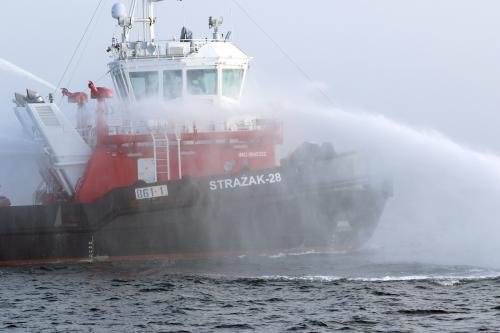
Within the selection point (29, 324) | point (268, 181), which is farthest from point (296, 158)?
point (29, 324)

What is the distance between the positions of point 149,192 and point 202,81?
3698mm

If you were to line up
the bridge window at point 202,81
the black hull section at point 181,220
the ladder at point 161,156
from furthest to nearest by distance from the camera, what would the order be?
the bridge window at point 202,81
the ladder at point 161,156
the black hull section at point 181,220

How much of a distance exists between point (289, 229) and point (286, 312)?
23.8 ft

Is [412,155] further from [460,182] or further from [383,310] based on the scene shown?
[383,310]

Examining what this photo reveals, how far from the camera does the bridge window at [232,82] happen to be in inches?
1116

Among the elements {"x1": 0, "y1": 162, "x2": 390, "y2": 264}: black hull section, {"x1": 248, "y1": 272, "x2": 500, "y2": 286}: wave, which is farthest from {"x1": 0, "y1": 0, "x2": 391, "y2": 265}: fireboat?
{"x1": 248, "y1": 272, "x2": 500, "y2": 286}: wave

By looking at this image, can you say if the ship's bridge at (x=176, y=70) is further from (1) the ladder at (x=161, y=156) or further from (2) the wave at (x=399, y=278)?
(2) the wave at (x=399, y=278)

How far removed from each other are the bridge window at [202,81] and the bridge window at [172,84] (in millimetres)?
267

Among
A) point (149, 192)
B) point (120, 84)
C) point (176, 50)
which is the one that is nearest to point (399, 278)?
point (149, 192)

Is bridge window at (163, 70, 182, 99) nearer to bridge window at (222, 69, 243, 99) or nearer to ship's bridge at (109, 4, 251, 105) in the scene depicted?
ship's bridge at (109, 4, 251, 105)

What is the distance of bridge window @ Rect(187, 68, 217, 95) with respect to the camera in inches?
1104

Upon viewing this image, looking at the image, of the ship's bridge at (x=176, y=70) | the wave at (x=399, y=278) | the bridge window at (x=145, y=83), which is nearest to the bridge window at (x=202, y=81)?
the ship's bridge at (x=176, y=70)

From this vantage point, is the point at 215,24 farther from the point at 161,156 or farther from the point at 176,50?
the point at 161,156

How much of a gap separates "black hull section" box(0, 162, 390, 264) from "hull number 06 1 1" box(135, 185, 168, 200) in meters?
0.10
